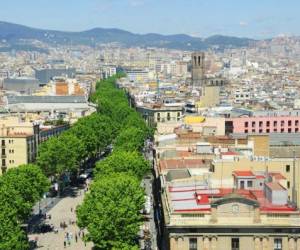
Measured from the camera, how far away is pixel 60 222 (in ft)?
258

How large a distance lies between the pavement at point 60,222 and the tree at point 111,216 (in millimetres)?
8146

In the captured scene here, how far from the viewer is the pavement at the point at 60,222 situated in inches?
2699

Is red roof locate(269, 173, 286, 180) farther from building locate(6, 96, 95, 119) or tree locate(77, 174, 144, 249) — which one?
building locate(6, 96, 95, 119)

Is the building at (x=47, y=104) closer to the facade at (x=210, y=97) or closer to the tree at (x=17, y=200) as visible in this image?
the facade at (x=210, y=97)

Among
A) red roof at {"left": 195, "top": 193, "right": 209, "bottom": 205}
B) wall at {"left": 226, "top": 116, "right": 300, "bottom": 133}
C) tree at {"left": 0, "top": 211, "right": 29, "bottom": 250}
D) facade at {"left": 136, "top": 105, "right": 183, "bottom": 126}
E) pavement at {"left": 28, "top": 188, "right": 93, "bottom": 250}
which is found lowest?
pavement at {"left": 28, "top": 188, "right": 93, "bottom": 250}

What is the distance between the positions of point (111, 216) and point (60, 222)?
22.8 meters

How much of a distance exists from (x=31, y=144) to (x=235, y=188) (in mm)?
58717

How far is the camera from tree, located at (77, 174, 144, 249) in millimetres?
56375

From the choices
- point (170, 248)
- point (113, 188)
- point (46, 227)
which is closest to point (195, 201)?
point (170, 248)

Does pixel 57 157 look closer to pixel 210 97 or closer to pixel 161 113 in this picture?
pixel 161 113

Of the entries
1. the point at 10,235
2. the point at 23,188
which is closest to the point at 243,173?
the point at 10,235

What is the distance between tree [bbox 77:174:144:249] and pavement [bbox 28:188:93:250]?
26.7 feet

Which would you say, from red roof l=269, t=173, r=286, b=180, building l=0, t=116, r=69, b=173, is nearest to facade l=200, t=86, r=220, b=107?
building l=0, t=116, r=69, b=173

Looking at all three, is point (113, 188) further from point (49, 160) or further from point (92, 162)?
point (92, 162)
